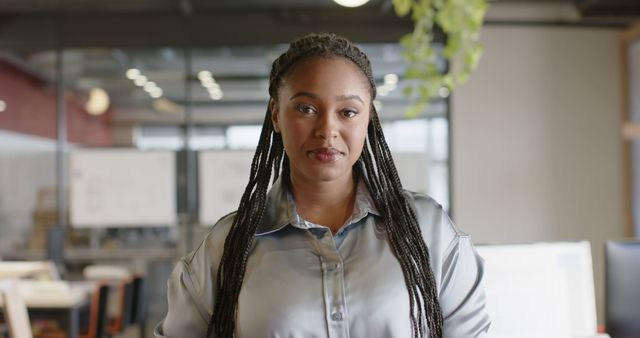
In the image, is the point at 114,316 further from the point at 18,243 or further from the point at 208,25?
the point at 208,25

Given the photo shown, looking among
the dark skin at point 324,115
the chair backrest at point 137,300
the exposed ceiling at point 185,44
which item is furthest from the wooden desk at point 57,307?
the dark skin at point 324,115

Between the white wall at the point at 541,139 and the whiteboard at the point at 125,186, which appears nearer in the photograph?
the white wall at the point at 541,139

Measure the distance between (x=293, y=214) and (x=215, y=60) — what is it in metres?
5.16

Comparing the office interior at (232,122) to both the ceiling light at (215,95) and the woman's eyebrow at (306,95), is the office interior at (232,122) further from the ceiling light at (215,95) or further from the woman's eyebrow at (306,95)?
the woman's eyebrow at (306,95)

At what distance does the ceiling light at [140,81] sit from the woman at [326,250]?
514cm

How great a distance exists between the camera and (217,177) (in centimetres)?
620

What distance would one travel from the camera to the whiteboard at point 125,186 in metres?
6.16

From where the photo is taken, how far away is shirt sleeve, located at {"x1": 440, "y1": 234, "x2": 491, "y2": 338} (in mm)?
1220

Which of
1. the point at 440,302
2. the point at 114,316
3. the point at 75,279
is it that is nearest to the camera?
the point at 440,302

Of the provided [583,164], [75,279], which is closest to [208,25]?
[75,279]

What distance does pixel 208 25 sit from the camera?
613 cm

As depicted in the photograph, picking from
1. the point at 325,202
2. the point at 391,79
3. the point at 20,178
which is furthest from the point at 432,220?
the point at 20,178

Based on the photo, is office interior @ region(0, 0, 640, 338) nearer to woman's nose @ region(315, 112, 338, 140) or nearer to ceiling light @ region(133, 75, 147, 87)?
ceiling light @ region(133, 75, 147, 87)

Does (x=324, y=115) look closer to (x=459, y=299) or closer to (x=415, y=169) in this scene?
(x=459, y=299)
